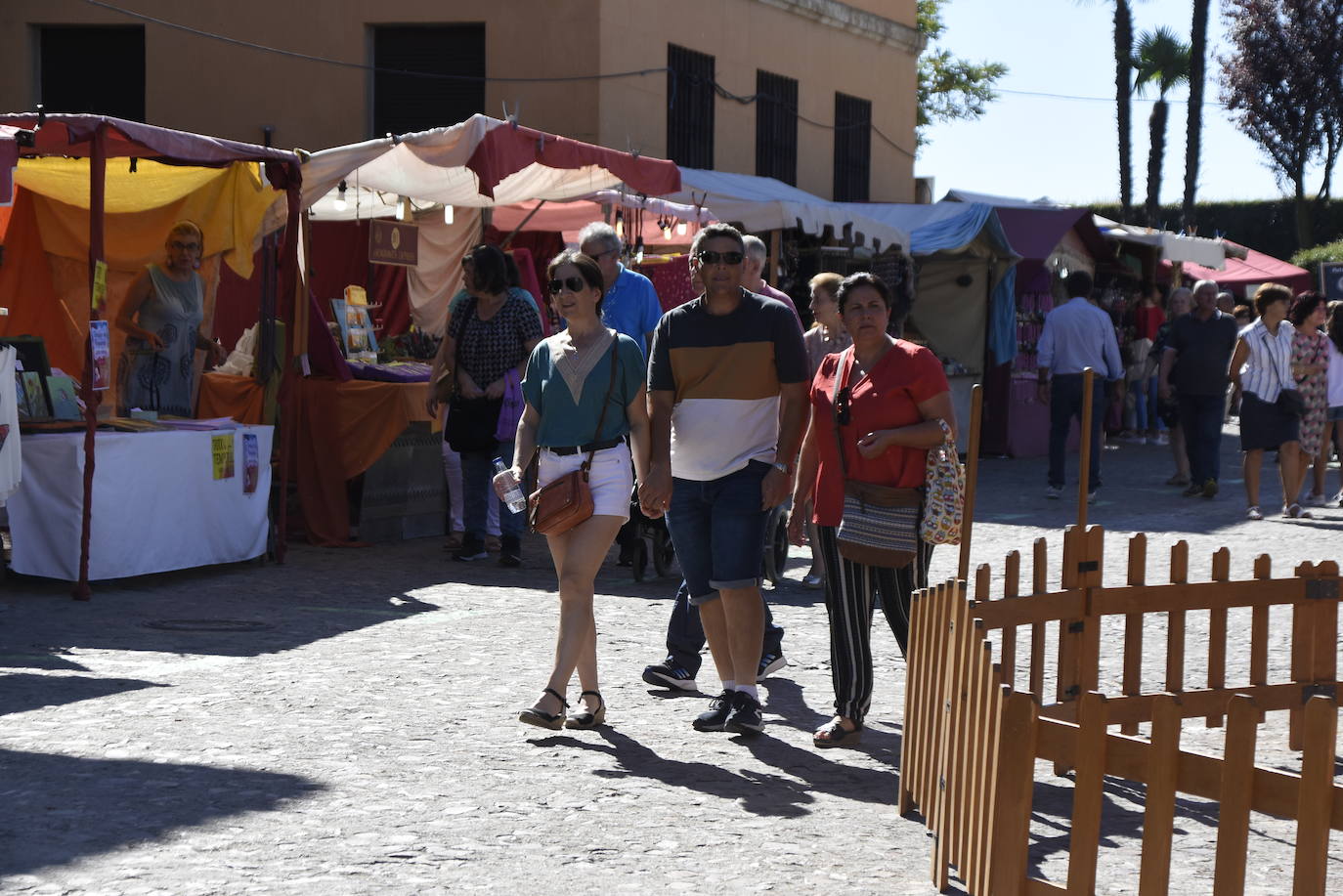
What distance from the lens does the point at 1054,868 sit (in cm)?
505

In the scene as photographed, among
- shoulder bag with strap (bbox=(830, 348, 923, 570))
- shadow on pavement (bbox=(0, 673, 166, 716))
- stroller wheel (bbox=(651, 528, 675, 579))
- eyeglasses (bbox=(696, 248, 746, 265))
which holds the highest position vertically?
eyeglasses (bbox=(696, 248, 746, 265))

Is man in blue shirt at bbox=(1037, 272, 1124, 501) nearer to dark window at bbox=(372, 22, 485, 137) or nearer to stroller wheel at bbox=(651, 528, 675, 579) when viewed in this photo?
stroller wheel at bbox=(651, 528, 675, 579)

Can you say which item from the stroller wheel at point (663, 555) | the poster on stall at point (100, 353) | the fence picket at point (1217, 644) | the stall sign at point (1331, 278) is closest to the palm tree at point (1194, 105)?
the stall sign at point (1331, 278)

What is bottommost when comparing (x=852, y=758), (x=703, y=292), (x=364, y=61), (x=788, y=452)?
(x=852, y=758)

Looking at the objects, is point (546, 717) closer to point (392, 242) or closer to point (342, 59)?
point (392, 242)

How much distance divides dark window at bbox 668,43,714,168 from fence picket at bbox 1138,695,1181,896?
64.2 ft

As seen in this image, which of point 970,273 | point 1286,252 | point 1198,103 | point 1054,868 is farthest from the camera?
point 1286,252

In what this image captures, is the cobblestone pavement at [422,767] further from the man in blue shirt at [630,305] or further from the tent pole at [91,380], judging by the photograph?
the man in blue shirt at [630,305]

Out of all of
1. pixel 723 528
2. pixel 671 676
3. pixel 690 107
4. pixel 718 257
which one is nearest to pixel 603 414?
pixel 723 528

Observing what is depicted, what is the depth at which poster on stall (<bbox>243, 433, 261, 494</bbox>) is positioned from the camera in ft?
35.1

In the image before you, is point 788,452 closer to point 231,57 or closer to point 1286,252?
point 231,57

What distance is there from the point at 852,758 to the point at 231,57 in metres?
17.4

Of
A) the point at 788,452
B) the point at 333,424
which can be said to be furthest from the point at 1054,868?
the point at 333,424

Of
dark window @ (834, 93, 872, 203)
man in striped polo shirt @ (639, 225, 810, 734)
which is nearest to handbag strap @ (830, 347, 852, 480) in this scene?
man in striped polo shirt @ (639, 225, 810, 734)
